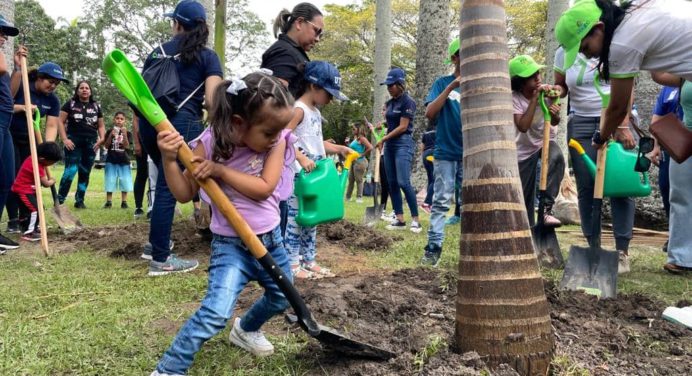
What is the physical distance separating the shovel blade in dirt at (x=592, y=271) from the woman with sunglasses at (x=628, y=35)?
1274 millimetres

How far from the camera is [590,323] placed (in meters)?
2.71

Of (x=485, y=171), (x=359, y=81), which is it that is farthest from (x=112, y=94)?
(x=485, y=171)

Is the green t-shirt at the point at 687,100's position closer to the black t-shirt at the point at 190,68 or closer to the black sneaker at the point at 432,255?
the black sneaker at the point at 432,255

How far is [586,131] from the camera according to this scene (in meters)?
4.66

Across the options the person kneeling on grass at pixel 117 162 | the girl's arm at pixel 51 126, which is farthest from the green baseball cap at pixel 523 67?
the person kneeling on grass at pixel 117 162

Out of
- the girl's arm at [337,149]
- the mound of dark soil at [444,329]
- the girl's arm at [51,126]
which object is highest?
the girl's arm at [51,126]

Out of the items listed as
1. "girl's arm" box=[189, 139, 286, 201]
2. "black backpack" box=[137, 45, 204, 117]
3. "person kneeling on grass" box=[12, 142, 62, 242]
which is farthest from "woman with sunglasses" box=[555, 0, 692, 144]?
"person kneeling on grass" box=[12, 142, 62, 242]

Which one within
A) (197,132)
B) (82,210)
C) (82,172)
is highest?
(197,132)

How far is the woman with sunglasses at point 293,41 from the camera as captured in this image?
156 inches

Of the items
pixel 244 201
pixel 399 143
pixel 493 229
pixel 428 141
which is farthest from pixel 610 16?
pixel 428 141

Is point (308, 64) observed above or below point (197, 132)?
above

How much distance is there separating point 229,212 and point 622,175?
3.52 metres

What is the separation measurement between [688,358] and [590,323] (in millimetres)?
428

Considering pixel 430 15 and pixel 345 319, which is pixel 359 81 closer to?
pixel 430 15
